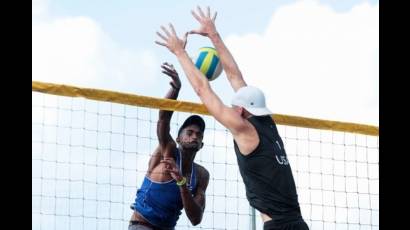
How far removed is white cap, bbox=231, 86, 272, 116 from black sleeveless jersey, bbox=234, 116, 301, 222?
207 mm

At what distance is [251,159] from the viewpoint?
8.46 meters

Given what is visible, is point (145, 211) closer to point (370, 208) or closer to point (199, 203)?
point (199, 203)

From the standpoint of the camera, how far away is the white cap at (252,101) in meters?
8.73

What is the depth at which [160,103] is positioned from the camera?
392 inches

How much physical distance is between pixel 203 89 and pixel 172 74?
1.56 meters

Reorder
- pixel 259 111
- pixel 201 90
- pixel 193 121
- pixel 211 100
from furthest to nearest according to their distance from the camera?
pixel 193 121, pixel 259 111, pixel 201 90, pixel 211 100

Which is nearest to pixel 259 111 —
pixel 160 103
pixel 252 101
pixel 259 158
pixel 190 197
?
pixel 252 101

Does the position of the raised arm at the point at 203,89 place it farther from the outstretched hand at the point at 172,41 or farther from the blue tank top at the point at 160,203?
the blue tank top at the point at 160,203

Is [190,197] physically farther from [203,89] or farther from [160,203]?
[203,89]

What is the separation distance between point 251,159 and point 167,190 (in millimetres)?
1744

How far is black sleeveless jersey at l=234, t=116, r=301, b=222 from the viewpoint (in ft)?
27.7

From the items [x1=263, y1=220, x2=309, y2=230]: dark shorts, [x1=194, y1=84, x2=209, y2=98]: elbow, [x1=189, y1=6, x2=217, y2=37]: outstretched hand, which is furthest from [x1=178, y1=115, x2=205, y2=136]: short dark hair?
[x1=263, y1=220, x2=309, y2=230]: dark shorts
